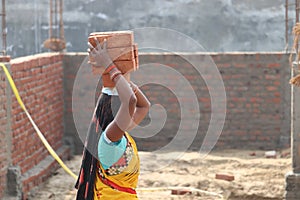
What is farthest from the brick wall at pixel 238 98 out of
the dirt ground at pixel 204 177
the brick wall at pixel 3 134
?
the brick wall at pixel 3 134

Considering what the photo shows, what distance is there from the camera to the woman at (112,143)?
3.69 meters

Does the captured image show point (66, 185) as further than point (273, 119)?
No

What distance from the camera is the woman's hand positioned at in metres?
3.69

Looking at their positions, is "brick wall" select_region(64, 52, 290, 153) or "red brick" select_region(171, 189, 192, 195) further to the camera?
"brick wall" select_region(64, 52, 290, 153)

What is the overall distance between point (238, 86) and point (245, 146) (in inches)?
33.9

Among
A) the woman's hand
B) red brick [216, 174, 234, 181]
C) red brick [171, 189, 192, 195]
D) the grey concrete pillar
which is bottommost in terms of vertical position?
red brick [171, 189, 192, 195]

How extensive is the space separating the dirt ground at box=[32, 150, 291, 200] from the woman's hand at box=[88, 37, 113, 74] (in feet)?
11.8

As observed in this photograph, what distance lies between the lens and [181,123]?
32.0 feet

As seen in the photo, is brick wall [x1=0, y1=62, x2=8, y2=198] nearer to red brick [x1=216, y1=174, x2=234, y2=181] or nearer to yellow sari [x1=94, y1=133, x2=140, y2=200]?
red brick [x1=216, y1=174, x2=234, y2=181]

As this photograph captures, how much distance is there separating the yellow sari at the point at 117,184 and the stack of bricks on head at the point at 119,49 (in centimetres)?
42

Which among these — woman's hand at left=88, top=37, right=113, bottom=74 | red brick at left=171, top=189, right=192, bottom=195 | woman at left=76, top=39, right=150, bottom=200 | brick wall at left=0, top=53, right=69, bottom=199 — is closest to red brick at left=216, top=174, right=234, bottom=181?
red brick at left=171, top=189, right=192, bottom=195

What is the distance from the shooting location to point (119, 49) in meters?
3.73

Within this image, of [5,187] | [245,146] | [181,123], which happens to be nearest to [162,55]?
[181,123]

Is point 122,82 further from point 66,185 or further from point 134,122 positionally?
point 66,185
